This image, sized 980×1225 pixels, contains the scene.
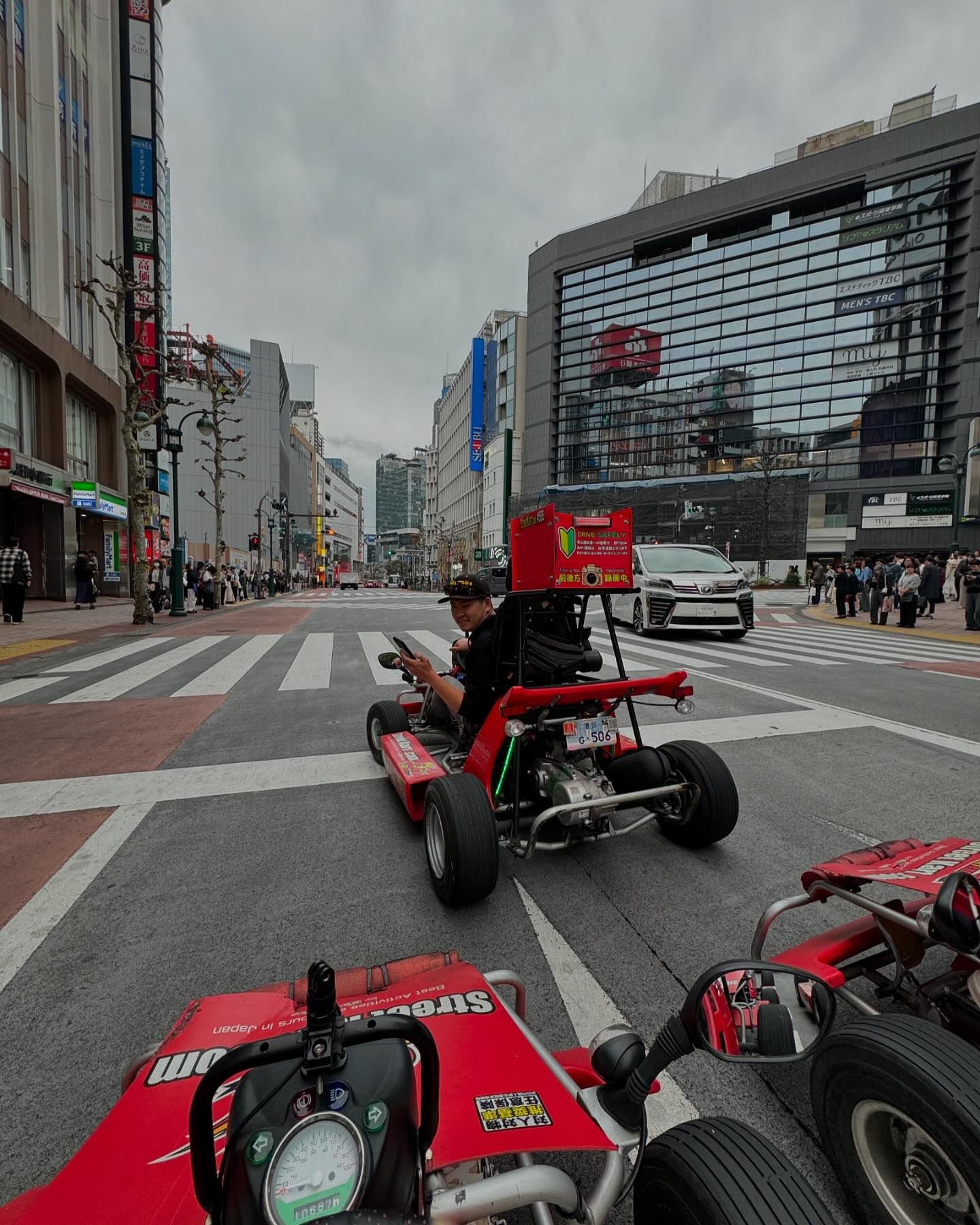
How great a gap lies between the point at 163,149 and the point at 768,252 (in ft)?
199

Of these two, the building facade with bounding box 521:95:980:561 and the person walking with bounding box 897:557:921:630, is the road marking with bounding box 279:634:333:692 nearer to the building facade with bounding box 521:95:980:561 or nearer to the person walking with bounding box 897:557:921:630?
the person walking with bounding box 897:557:921:630

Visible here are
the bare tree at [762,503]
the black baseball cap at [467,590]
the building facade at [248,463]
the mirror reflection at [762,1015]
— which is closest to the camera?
the mirror reflection at [762,1015]

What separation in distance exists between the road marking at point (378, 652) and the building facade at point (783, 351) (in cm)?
3796

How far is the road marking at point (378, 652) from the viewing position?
7914 millimetres

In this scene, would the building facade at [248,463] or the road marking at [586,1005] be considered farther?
the building facade at [248,463]

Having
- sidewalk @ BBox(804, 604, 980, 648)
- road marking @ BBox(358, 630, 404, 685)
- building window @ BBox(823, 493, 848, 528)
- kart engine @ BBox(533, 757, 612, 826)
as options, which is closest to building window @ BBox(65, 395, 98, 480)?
road marking @ BBox(358, 630, 404, 685)

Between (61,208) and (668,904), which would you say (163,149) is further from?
(668,904)

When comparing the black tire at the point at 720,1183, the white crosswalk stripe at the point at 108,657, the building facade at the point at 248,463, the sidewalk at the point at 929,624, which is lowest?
the white crosswalk stripe at the point at 108,657

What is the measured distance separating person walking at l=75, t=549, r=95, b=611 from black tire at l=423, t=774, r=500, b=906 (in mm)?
19297

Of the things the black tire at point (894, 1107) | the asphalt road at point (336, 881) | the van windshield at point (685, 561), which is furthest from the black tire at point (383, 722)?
the van windshield at point (685, 561)

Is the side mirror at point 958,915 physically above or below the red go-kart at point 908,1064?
above

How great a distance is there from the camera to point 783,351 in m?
63.1

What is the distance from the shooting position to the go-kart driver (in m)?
3.22

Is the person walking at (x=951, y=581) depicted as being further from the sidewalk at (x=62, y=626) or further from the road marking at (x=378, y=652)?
the sidewalk at (x=62, y=626)
